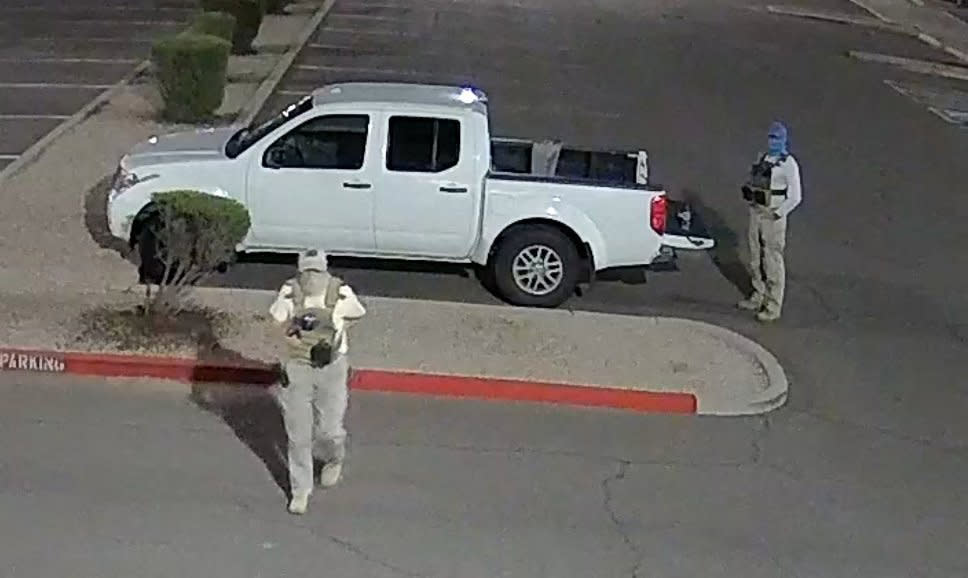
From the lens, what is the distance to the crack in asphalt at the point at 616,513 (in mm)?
8594

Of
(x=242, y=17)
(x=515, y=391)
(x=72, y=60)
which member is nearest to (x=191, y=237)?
(x=515, y=391)

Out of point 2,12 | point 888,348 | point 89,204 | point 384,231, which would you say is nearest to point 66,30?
point 2,12

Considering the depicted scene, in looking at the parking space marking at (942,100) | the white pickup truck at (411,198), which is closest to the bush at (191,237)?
the white pickup truck at (411,198)

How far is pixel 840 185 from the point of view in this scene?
20109 millimetres

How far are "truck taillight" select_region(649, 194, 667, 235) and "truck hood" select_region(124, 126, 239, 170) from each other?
3838 millimetres

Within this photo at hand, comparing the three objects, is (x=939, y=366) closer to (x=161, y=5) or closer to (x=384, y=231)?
(x=384, y=231)

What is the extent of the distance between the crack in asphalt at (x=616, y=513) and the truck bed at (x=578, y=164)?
14.2 feet

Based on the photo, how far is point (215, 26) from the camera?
77.8 ft

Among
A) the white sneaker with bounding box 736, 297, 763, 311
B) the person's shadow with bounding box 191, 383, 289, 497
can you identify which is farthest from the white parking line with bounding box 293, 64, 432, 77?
the person's shadow with bounding box 191, 383, 289, 497

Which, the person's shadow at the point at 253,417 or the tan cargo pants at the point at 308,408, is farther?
the person's shadow at the point at 253,417

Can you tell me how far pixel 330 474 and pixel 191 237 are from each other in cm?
340

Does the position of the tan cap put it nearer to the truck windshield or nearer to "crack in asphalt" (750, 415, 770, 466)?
"crack in asphalt" (750, 415, 770, 466)

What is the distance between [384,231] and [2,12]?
22.8 m

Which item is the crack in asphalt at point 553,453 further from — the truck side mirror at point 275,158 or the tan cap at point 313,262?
the truck side mirror at point 275,158
